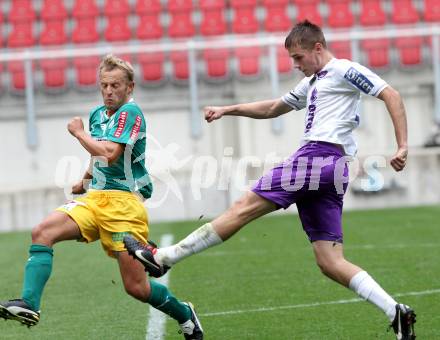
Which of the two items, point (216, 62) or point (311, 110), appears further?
point (216, 62)

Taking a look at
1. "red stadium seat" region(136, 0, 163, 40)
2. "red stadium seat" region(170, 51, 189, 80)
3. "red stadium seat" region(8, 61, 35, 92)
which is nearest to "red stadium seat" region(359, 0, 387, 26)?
"red stadium seat" region(170, 51, 189, 80)

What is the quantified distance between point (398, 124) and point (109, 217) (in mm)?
1775

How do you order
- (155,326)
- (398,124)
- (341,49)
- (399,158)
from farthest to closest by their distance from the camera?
(341,49) < (155,326) < (398,124) < (399,158)

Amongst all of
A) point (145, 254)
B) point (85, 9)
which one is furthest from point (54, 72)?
point (145, 254)

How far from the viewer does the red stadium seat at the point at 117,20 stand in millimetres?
19484

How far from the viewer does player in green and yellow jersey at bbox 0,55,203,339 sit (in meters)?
5.96

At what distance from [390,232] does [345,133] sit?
268 inches

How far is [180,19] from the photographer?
1956 centimetres

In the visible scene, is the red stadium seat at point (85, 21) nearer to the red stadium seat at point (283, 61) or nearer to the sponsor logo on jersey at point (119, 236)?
the red stadium seat at point (283, 61)

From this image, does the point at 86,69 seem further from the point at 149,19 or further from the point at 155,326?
the point at 155,326

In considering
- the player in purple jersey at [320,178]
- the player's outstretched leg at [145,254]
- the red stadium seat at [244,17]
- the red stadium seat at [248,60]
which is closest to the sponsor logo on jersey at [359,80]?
the player in purple jersey at [320,178]

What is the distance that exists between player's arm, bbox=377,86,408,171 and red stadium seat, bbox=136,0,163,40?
1393cm

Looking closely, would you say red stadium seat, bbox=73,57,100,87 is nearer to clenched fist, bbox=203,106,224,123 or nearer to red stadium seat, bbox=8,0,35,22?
red stadium seat, bbox=8,0,35,22

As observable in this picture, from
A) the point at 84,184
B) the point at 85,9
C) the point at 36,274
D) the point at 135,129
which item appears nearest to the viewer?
the point at 36,274
